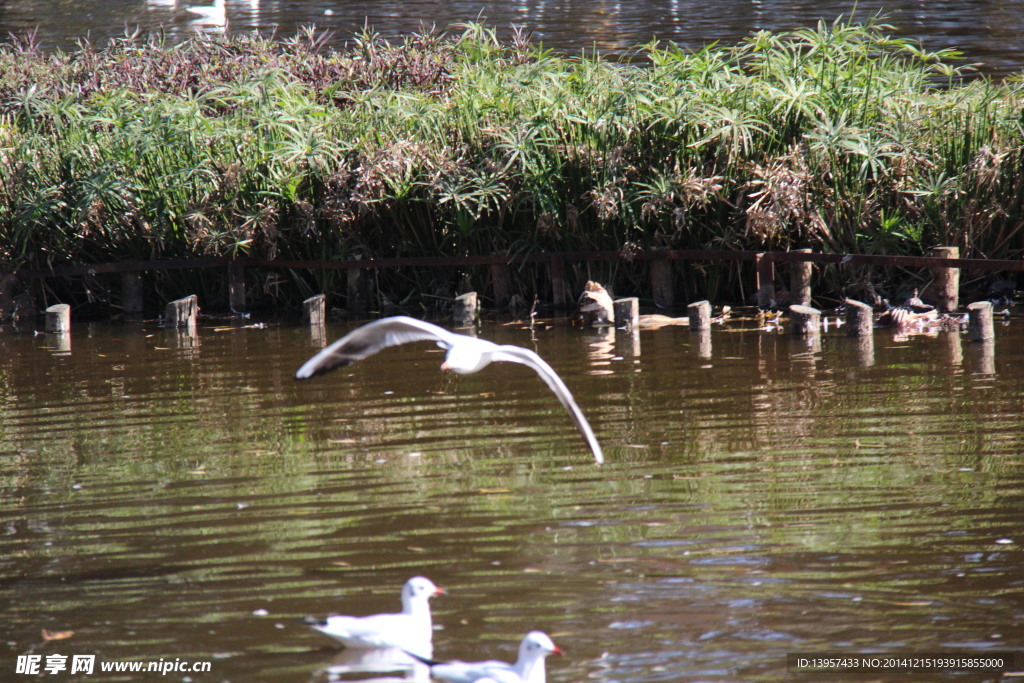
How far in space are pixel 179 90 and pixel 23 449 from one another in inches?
346

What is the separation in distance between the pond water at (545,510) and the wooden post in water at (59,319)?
257cm

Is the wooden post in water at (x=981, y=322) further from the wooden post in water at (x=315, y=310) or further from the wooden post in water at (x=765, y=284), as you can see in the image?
the wooden post in water at (x=315, y=310)

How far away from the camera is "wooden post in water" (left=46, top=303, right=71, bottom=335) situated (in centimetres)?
1249

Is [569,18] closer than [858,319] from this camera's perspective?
No

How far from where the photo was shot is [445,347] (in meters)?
5.83

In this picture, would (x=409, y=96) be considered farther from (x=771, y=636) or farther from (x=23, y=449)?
(x=771, y=636)

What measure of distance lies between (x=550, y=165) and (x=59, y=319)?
5.40m

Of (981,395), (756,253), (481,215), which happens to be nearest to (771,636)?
(981,395)

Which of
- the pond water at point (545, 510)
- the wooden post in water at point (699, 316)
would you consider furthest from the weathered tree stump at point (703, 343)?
the pond water at point (545, 510)

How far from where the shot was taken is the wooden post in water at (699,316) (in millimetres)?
10883

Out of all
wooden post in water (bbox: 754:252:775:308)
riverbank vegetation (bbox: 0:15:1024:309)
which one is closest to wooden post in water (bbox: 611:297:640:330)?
riverbank vegetation (bbox: 0:15:1024:309)

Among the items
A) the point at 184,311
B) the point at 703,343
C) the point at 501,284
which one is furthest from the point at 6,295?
the point at 703,343

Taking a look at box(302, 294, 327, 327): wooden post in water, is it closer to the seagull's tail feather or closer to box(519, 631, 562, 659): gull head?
the seagull's tail feather

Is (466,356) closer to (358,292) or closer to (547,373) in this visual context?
(547,373)
